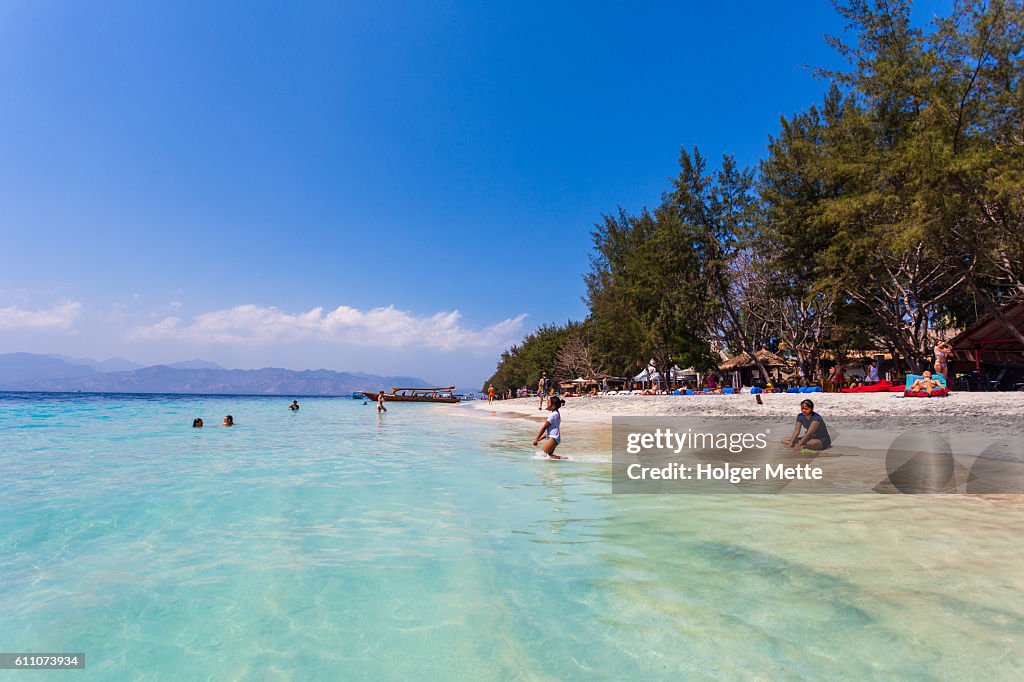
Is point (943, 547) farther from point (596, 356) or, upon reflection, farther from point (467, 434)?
point (596, 356)

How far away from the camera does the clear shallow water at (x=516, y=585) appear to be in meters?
3.50

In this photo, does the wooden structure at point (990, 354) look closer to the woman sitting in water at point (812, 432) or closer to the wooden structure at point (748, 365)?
the wooden structure at point (748, 365)

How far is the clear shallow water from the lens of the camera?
3.50 meters

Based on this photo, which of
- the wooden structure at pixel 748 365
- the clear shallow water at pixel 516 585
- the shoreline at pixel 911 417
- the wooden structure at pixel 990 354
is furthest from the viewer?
the wooden structure at pixel 748 365

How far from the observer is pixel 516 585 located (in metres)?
4.80

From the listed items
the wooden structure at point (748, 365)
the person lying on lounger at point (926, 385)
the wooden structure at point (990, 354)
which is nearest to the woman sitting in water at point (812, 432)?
the person lying on lounger at point (926, 385)

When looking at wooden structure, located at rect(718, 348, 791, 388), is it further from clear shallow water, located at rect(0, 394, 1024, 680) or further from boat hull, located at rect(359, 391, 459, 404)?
boat hull, located at rect(359, 391, 459, 404)

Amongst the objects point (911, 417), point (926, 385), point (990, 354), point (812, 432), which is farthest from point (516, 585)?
point (990, 354)

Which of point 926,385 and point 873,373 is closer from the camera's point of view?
point 926,385

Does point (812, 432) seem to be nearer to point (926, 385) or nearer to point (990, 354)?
point (926, 385)

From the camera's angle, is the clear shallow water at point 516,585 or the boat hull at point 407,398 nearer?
the clear shallow water at point 516,585

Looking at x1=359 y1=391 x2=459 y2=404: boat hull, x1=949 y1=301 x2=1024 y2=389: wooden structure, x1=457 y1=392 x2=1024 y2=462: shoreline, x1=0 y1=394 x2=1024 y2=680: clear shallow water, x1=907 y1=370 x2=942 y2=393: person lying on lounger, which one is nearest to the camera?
x1=0 y1=394 x2=1024 y2=680: clear shallow water

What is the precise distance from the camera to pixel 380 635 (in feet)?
12.9

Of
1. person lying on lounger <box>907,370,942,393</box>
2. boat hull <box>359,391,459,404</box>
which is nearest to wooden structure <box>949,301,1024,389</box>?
person lying on lounger <box>907,370,942,393</box>
